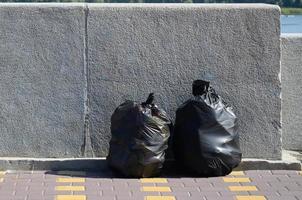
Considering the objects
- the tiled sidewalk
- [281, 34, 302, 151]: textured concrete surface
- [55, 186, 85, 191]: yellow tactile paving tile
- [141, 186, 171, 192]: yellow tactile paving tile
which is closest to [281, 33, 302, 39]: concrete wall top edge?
[281, 34, 302, 151]: textured concrete surface

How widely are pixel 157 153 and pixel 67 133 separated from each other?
89 centimetres

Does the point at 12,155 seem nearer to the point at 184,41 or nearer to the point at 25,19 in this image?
the point at 25,19

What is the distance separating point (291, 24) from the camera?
8953mm

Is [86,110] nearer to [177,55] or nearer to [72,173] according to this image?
[72,173]

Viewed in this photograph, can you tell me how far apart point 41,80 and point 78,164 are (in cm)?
83

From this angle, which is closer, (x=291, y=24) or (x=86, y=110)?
(x=86, y=110)

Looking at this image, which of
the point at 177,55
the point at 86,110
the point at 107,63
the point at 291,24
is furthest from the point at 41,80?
the point at 291,24

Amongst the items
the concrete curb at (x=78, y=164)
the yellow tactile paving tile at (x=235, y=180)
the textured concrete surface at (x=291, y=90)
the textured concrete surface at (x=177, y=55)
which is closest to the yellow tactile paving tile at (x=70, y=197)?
the concrete curb at (x=78, y=164)

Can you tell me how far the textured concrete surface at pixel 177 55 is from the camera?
714 cm

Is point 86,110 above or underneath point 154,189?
above

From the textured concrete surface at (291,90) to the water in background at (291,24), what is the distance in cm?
56

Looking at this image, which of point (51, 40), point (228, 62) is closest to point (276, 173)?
point (228, 62)

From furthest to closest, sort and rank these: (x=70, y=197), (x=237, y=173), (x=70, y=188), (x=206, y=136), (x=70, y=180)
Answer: (x=237, y=173) → (x=206, y=136) → (x=70, y=180) → (x=70, y=188) → (x=70, y=197)

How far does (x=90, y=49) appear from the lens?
713 centimetres
